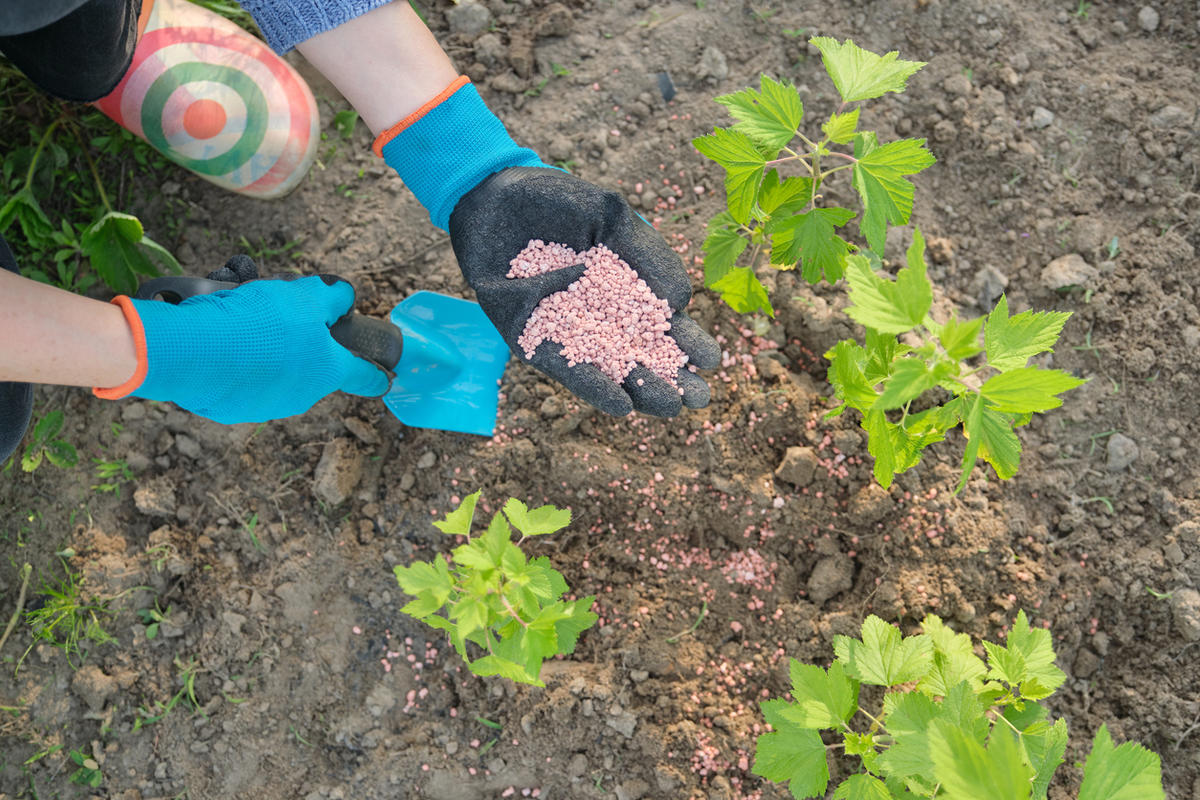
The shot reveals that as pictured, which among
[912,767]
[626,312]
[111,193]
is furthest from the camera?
[111,193]

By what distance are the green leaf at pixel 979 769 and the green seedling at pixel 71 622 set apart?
261 cm

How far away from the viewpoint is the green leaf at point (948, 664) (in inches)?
78.6

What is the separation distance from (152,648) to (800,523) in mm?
2257

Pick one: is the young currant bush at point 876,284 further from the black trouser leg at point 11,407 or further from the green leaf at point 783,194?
the black trouser leg at point 11,407

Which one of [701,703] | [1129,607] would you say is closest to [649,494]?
[701,703]

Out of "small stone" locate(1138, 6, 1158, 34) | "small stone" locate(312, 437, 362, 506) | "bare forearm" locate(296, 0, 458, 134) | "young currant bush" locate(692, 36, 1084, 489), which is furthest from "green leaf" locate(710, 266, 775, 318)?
"small stone" locate(1138, 6, 1158, 34)

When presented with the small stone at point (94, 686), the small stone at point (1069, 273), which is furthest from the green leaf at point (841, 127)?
the small stone at point (94, 686)

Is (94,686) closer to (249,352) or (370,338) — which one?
(249,352)

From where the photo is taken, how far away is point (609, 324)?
232 centimetres

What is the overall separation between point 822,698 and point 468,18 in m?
2.72

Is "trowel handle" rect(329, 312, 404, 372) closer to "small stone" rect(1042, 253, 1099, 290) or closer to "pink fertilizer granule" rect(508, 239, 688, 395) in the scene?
"pink fertilizer granule" rect(508, 239, 688, 395)

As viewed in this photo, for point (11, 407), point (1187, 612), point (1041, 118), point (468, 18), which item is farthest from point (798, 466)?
point (11, 407)

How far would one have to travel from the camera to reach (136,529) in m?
2.73

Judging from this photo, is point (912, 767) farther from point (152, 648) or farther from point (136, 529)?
point (136, 529)
